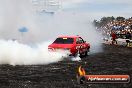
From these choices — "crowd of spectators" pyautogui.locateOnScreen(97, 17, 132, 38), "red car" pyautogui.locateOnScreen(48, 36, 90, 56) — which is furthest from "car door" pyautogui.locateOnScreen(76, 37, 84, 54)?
"crowd of spectators" pyautogui.locateOnScreen(97, 17, 132, 38)

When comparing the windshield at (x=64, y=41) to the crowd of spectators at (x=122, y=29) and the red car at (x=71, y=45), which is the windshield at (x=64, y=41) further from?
the crowd of spectators at (x=122, y=29)

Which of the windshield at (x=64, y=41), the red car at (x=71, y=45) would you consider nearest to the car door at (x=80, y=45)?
the red car at (x=71, y=45)

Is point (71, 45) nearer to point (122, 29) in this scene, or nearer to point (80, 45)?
point (80, 45)

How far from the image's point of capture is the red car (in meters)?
26.2

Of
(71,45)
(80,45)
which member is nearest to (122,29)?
(80,45)

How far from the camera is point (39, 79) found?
52.4ft

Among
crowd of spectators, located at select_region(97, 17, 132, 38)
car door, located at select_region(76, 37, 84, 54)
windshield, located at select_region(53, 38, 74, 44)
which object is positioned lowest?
crowd of spectators, located at select_region(97, 17, 132, 38)

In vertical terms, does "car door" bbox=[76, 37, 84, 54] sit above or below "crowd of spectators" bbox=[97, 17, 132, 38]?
above

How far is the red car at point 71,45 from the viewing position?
2620 cm

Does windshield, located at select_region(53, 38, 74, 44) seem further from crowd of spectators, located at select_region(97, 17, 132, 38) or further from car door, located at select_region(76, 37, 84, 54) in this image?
crowd of spectators, located at select_region(97, 17, 132, 38)

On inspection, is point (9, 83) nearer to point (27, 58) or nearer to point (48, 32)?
point (27, 58)

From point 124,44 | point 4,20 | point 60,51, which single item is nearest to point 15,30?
point 4,20

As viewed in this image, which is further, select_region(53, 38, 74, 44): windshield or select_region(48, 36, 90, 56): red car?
select_region(53, 38, 74, 44): windshield

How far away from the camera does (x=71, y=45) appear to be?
2667 centimetres
